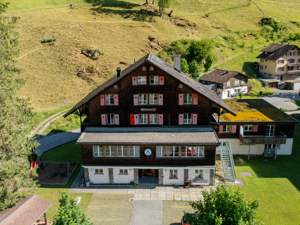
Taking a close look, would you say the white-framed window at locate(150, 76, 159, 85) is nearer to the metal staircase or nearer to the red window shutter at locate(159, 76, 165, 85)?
the red window shutter at locate(159, 76, 165, 85)

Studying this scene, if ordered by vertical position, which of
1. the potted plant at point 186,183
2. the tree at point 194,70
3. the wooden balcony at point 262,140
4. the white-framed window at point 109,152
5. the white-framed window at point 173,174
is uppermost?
the tree at point 194,70

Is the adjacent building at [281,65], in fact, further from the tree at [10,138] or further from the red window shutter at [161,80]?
the tree at [10,138]

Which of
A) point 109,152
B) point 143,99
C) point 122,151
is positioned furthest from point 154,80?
point 109,152

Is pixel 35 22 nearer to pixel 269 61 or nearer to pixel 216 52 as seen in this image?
pixel 216 52

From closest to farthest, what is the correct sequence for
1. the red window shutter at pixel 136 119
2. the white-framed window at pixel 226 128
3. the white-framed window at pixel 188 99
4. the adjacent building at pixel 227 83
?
1. the white-framed window at pixel 188 99
2. the red window shutter at pixel 136 119
3. the white-framed window at pixel 226 128
4. the adjacent building at pixel 227 83

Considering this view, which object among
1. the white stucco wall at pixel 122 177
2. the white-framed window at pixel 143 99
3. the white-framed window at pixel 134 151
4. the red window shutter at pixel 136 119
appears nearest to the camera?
the white-framed window at pixel 134 151

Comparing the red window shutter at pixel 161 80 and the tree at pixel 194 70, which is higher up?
the red window shutter at pixel 161 80

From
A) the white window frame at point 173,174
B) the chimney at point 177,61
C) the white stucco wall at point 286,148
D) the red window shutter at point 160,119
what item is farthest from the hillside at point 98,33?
the white stucco wall at point 286,148
